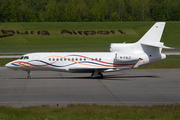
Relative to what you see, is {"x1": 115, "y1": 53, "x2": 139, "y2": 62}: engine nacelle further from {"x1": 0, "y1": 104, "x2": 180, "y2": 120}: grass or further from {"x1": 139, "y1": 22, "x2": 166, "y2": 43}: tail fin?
{"x1": 0, "y1": 104, "x2": 180, "y2": 120}: grass

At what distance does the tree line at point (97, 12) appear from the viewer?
461 feet

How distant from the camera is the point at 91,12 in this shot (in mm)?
147625

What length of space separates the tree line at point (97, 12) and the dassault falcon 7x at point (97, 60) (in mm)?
110465

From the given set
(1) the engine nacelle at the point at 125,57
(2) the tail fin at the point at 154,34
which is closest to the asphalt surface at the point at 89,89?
(1) the engine nacelle at the point at 125,57

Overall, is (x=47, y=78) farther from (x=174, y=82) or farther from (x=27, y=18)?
(x=27, y=18)

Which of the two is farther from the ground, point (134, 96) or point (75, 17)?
point (75, 17)

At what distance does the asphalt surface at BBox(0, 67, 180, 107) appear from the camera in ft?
70.0

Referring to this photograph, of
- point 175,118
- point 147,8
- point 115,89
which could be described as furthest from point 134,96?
point 147,8

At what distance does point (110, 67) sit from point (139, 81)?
3748 mm

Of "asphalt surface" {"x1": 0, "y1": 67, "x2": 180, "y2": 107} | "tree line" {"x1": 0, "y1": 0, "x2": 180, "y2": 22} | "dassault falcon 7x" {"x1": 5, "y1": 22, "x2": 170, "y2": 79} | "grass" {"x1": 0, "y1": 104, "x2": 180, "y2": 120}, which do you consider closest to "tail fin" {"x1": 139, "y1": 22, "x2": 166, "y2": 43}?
"dassault falcon 7x" {"x1": 5, "y1": 22, "x2": 170, "y2": 79}

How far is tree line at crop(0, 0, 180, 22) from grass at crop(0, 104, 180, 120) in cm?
12574

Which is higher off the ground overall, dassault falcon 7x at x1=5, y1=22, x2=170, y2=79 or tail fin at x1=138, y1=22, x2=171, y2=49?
tail fin at x1=138, y1=22, x2=171, y2=49

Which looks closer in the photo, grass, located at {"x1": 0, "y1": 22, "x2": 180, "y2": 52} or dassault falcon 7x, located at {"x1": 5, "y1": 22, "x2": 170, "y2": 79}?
dassault falcon 7x, located at {"x1": 5, "y1": 22, "x2": 170, "y2": 79}

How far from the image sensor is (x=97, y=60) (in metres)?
32.0
